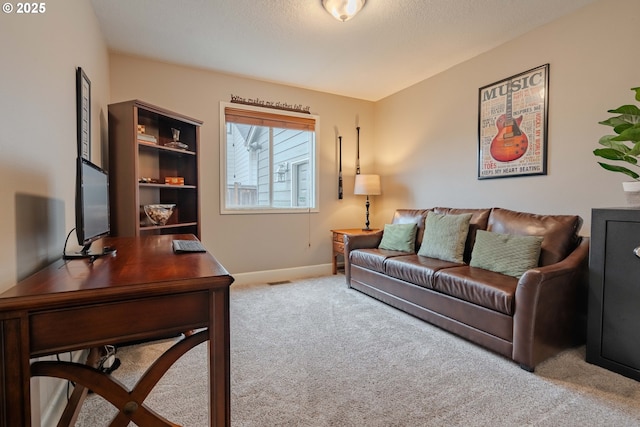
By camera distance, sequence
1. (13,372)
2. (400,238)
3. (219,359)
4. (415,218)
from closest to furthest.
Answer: (13,372) < (219,359) < (400,238) < (415,218)

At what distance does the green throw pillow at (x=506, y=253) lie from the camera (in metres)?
2.22

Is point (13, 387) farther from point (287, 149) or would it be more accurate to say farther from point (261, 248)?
point (287, 149)

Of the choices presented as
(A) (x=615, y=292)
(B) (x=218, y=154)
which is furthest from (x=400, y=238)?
(B) (x=218, y=154)

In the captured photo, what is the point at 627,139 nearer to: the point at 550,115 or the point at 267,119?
the point at 550,115

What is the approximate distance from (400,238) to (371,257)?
43 centimetres

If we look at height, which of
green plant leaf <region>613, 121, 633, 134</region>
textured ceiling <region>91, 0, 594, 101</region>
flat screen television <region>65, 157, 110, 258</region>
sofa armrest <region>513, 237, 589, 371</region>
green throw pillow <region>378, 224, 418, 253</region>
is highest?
textured ceiling <region>91, 0, 594, 101</region>

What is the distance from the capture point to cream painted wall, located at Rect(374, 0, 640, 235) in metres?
2.25

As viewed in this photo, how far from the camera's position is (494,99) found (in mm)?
3023

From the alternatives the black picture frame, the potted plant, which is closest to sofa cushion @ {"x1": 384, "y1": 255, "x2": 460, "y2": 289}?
the potted plant

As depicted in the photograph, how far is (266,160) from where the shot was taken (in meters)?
4.01

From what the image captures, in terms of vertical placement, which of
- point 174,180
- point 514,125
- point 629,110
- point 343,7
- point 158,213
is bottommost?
point 158,213

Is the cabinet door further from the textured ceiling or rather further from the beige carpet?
the textured ceiling

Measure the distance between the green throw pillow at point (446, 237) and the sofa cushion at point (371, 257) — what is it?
30 cm

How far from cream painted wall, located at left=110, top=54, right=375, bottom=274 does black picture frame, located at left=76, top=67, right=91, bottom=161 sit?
1164 millimetres
